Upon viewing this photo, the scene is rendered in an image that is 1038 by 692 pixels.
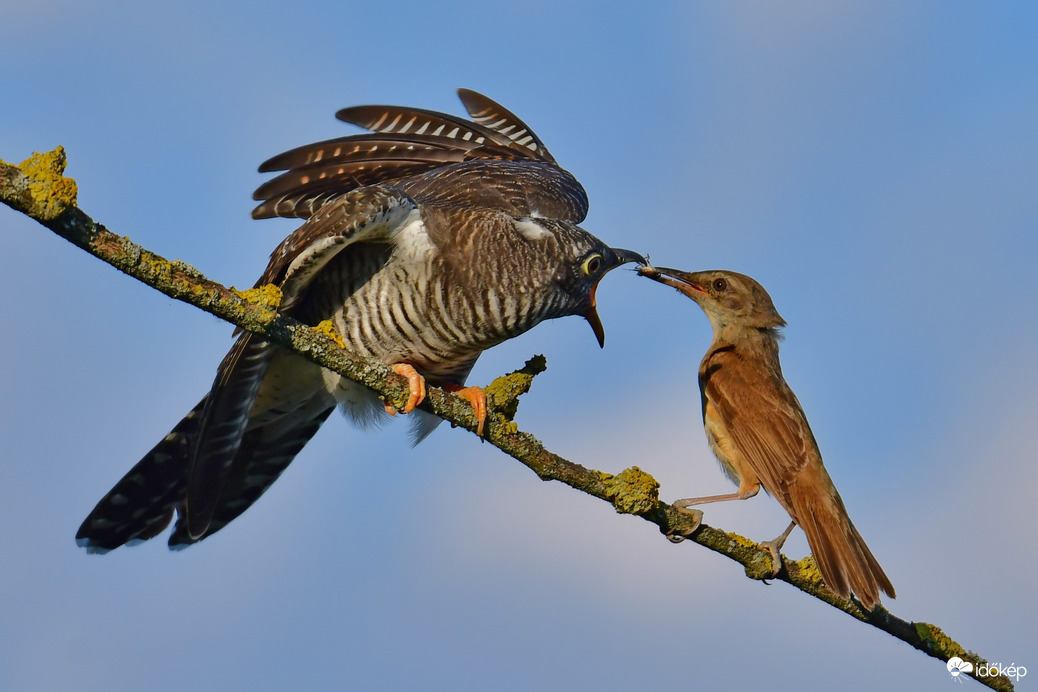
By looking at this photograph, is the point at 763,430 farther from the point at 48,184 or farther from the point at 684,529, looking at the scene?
the point at 48,184

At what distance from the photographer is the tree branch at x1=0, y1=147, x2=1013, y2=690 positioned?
2949 millimetres

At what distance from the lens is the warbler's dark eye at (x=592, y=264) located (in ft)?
17.6

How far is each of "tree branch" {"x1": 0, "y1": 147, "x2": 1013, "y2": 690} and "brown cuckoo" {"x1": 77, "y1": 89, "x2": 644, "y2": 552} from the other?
0.81ft

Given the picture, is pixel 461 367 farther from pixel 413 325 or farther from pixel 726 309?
pixel 726 309

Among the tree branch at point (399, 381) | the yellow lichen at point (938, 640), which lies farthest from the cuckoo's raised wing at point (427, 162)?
the yellow lichen at point (938, 640)

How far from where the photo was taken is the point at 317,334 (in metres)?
3.63

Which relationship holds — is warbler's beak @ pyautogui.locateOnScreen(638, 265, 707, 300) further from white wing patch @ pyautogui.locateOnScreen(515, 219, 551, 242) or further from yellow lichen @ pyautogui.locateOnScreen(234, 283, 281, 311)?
Answer: yellow lichen @ pyautogui.locateOnScreen(234, 283, 281, 311)

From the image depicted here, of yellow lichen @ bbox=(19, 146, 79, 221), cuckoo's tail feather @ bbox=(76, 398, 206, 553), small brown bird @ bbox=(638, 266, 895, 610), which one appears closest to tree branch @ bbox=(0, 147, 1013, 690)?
yellow lichen @ bbox=(19, 146, 79, 221)

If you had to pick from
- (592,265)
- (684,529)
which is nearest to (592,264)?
(592,265)

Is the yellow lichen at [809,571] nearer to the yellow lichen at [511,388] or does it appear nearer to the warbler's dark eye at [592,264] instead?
the yellow lichen at [511,388]

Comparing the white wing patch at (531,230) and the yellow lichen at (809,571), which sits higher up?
the white wing patch at (531,230)

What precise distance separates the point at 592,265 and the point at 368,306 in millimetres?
1202

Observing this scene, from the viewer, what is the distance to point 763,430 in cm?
528

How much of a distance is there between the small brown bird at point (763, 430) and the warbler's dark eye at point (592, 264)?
73 cm
